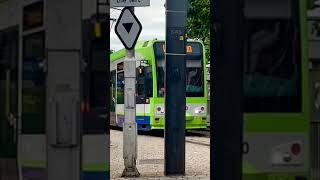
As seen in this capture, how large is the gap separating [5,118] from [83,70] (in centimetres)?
101

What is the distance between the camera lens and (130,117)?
12.3 meters

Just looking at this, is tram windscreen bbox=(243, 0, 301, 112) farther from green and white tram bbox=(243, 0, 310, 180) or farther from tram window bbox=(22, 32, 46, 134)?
tram window bbox=(22, 32, 46, 134)

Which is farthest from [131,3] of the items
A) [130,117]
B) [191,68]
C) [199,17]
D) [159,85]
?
[199,17]

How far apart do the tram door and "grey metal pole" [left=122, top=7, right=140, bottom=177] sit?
5.99m

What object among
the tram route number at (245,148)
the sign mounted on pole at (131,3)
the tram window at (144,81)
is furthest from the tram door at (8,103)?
the tram window at (144,81)

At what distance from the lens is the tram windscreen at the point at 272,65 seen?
5391mm

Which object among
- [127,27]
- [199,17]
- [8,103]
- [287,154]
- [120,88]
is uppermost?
[199,17]

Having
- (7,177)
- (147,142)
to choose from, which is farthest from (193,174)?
(147,142)

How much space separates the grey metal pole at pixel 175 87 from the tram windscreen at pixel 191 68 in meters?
10.8

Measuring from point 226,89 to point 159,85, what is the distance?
1710 cm

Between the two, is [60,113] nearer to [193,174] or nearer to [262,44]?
[262,44]

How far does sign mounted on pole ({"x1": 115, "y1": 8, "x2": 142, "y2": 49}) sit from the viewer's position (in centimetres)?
1177

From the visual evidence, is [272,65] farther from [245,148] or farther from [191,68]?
[191,68]

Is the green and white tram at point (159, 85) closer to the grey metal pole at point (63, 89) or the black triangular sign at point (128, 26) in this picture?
the black triangular sign at point (128, 26)
